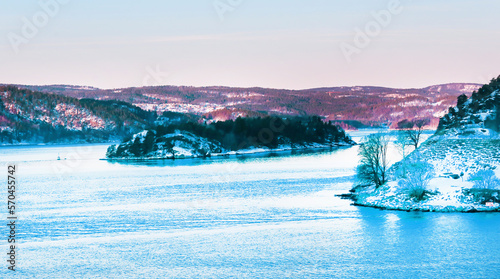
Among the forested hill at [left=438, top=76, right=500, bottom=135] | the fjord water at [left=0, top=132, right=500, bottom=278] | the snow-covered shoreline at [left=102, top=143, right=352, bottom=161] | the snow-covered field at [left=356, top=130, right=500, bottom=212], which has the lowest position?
Answer: the snow-covered shoreline at [left=102, top=143, right=352, bottom=161]

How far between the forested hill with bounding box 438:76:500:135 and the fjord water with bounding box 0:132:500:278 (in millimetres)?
12981

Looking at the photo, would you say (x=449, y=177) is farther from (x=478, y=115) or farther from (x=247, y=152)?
(x=247, y=152)

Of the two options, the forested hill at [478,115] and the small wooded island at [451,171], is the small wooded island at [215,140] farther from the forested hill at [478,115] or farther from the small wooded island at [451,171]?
the small wooded island at [451,171]

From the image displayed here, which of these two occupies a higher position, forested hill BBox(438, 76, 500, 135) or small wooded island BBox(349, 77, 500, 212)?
forested hill BBox(438, 76, 500, 135)

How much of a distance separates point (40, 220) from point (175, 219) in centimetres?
1016

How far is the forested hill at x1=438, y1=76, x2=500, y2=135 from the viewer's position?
58.6 metres

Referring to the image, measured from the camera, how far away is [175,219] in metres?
47.2

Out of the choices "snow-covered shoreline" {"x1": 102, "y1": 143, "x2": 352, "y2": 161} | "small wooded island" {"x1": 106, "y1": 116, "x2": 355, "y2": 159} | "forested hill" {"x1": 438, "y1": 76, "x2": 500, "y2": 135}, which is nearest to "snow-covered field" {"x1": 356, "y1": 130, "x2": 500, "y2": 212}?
"forested hill" {"x1": 438, "y1": 76, "x2": 500, "y2": 135}

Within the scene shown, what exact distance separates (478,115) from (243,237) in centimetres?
3175

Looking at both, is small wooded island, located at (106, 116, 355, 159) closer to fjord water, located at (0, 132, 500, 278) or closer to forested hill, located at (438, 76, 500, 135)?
fjord water, located at (0, 132, 500, 278)

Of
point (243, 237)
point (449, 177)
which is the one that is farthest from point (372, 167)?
point (243, 237)

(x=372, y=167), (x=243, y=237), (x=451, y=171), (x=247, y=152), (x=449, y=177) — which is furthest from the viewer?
(x=247, y=152)

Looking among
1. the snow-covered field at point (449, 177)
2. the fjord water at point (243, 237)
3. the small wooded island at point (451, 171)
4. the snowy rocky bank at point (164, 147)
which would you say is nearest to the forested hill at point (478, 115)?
the small wooded island at point (451, 171)

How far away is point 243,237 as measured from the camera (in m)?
39.2
